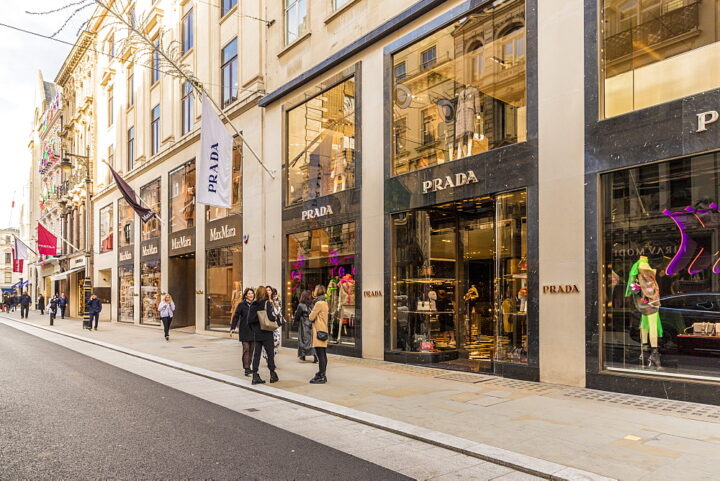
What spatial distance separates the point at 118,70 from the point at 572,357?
35.0m

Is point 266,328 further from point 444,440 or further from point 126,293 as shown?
point 126,293

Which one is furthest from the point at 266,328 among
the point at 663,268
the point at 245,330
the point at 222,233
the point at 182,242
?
the point at 182,242

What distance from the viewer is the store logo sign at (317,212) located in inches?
614

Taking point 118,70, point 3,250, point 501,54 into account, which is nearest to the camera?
point 501,54

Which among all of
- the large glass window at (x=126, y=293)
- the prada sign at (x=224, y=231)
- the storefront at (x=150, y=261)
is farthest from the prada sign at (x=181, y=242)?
the large glass window at (x=126, y=293)

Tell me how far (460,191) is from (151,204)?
21.4 m

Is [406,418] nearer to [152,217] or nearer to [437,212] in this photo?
[437,212]

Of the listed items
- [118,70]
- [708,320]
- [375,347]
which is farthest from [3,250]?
[708,320]

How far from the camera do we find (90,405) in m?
8.35

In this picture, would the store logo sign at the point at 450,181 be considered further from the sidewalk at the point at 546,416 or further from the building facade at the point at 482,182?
the sidewalk at the point at 546,416

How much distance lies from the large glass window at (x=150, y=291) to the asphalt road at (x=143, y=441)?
725 inches

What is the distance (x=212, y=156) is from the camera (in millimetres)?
17719

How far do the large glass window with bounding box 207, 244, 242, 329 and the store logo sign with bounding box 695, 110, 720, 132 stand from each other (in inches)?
613

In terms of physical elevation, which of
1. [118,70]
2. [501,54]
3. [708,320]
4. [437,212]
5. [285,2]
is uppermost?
[118,70]
